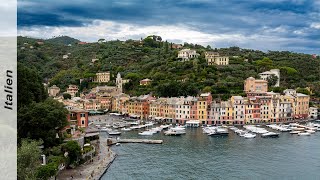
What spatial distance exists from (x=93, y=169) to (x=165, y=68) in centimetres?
3993

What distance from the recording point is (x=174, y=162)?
24328mm

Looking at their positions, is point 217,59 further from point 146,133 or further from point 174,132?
point 146,133

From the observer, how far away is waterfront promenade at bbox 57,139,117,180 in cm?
1966

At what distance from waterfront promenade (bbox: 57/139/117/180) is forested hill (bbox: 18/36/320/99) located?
24.0m

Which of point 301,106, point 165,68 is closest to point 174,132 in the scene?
point 301,106

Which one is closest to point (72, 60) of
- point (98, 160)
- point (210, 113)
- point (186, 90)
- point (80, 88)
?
point (80, 88)

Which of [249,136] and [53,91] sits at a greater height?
[53,91]

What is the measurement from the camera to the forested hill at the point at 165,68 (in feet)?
168

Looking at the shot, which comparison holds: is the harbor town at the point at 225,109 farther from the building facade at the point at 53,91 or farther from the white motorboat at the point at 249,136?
the building facade at the point at 53,91

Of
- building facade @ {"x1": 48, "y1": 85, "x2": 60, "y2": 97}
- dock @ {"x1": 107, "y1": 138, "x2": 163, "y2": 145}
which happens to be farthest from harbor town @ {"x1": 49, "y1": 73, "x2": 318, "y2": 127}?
building facade @ {"x1": 48, "y1": 85, "x2": 60, "y2": 97}

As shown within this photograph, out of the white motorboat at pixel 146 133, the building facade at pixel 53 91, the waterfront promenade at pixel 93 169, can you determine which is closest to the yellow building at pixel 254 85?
the white motorboat at pixel 146 133

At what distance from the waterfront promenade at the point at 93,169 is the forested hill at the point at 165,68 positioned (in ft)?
78.6

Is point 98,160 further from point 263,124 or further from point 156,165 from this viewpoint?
point 263,124

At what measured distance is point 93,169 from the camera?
21.3 m
